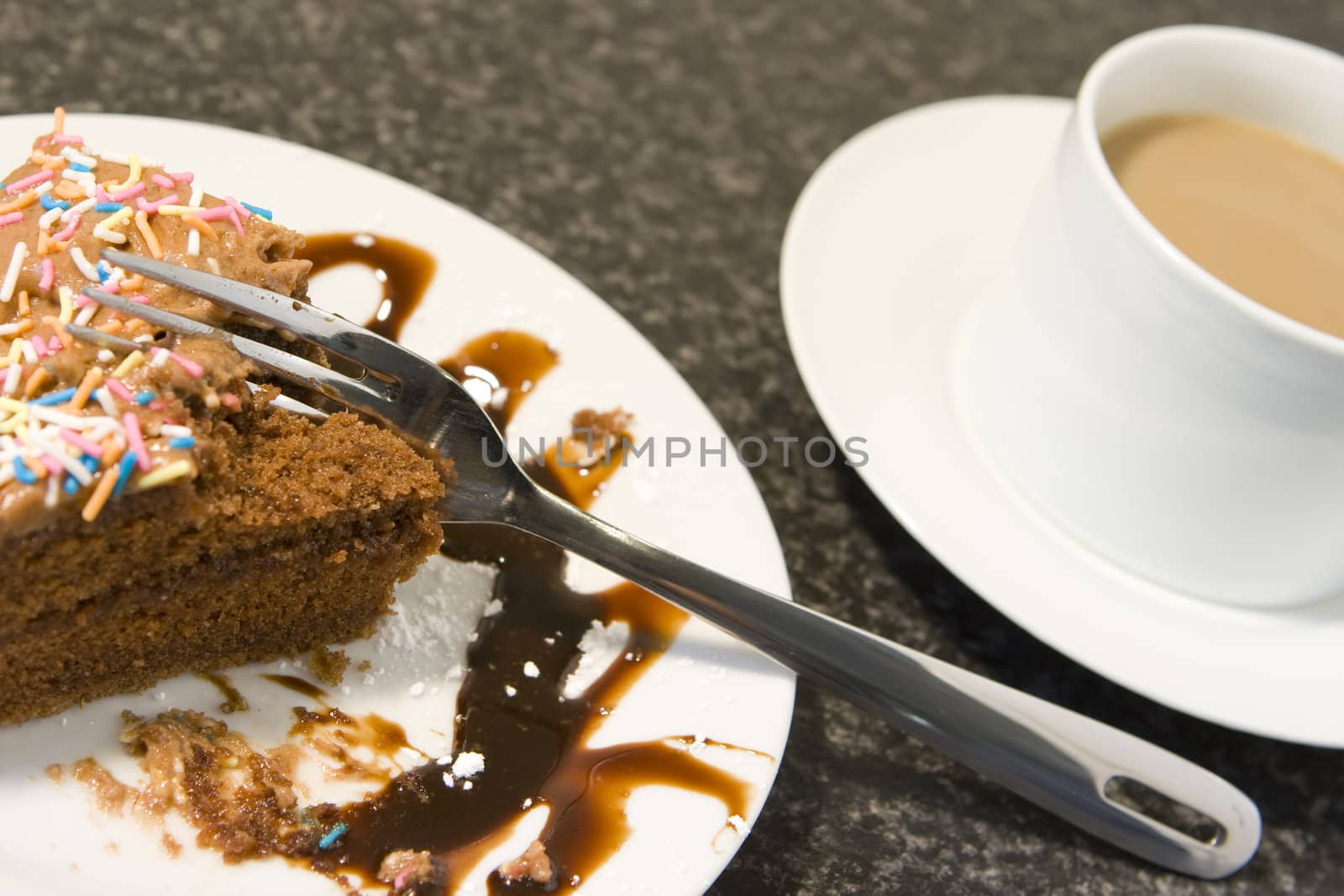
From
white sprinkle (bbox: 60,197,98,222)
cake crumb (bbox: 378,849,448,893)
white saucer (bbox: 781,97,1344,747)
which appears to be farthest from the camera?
white saucer (bbox: 781,97,1344,747)

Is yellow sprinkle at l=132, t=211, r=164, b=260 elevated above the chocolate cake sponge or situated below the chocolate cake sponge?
above

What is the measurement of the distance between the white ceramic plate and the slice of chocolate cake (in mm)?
78

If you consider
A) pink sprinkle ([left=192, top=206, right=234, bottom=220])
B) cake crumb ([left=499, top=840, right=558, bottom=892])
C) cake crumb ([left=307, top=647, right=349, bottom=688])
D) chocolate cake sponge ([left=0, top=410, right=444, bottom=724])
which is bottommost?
cake crumb ([left=499, top=840, right=558, bottom=892])

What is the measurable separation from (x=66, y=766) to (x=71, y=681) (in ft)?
0.32

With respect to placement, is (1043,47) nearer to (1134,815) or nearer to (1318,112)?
(1318,112)

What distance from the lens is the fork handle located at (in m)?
1.31

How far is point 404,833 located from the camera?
1.17 meters

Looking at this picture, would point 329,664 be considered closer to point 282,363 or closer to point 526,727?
point 526,727

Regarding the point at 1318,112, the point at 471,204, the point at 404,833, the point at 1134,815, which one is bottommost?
the point at 1134,815

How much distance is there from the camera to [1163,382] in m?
1.32

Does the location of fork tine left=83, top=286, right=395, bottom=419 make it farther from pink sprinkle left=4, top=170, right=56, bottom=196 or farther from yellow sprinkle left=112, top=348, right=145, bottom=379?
pink sprinkle left=4, top=170, right=56, bottom=196

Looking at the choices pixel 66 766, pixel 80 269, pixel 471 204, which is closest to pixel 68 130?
pixel 80 269

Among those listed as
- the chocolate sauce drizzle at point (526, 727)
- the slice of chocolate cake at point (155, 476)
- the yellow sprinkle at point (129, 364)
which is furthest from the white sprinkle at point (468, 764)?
the yellow sprinkle at point (129, 364)

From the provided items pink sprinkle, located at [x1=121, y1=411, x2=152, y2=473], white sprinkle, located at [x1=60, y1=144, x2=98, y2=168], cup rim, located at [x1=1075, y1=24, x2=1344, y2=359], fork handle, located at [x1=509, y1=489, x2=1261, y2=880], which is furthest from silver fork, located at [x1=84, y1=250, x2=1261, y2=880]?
cup rim, located at [x1=1075, y1=24, x2=1344, y2=359]
